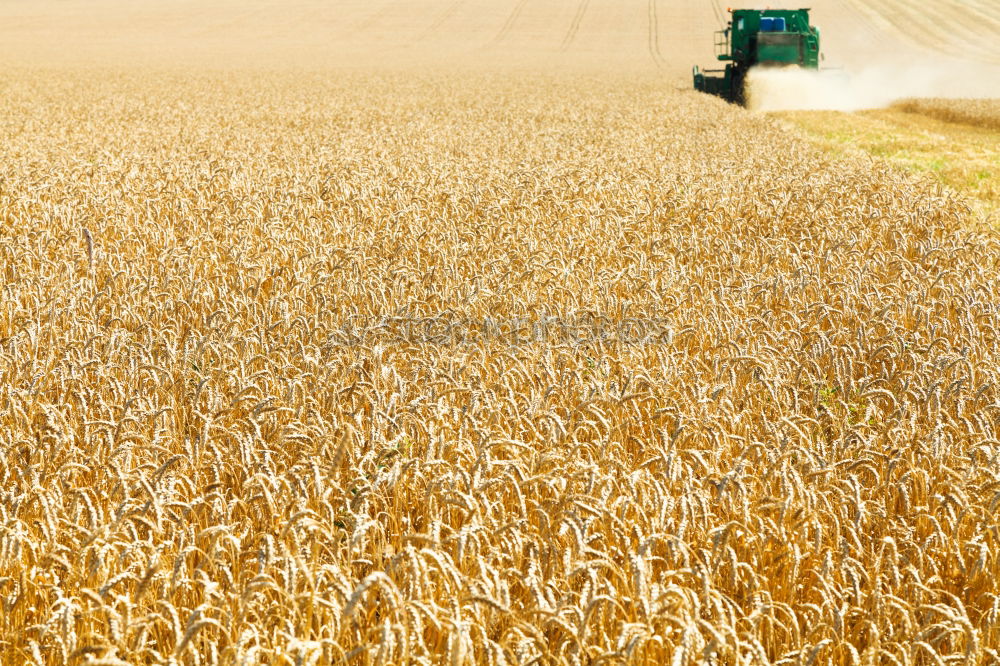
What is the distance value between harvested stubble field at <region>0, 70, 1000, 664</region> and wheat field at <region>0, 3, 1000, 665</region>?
Result: 0.03 metres

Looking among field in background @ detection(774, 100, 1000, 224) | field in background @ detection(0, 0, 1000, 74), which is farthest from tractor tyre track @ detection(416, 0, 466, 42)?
field in background @ detection(774, 100, 1000, 224)

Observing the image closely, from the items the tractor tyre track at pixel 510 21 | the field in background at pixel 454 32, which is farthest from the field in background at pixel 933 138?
the tractor tyre track at pixel 510 21

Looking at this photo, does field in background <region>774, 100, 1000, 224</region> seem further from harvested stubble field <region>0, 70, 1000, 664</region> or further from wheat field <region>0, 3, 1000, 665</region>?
harvested stubble field <region>0, 70, 1000, 664</region>

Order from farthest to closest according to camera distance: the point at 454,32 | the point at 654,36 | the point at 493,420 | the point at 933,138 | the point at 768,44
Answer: the point at 454,32
the point at 654,36
the point at 768,44
the point at 933,138
the point at 493,420

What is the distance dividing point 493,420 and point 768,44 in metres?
26.8

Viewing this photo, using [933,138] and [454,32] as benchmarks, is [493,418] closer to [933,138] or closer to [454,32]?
[933,138]

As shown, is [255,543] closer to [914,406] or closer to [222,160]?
[914,406]

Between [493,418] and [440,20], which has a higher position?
[440,20]

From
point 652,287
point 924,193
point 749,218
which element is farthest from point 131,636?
point 924,193

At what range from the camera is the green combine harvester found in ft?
94.1

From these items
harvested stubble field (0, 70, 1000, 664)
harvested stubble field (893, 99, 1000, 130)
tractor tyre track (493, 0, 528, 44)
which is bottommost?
harvested stubble field (893, 99, 1000, 130)

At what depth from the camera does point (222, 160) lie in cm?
1319

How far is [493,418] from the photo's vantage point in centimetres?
413

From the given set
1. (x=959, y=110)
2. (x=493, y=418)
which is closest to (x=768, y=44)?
(x=959, y=110)
